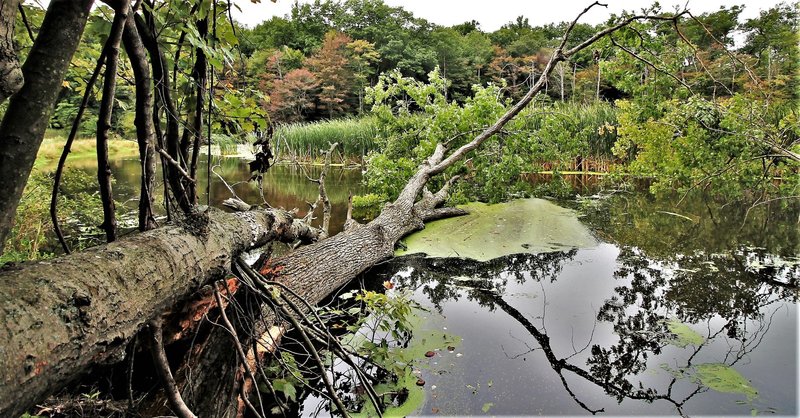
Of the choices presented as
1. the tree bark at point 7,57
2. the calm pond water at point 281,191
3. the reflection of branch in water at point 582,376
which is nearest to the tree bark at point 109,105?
the tree bark at point 7,57

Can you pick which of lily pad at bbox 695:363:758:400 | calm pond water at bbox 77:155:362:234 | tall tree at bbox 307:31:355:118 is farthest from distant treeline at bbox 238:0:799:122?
lily pad at bbox 695:363:758:400

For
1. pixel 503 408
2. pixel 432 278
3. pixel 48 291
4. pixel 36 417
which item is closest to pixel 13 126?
pixel 48 291

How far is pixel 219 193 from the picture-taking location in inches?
295

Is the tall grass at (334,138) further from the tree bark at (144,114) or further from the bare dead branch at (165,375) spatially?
the bare dead branch at (165,375)

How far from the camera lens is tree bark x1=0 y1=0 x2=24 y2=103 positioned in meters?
0.70

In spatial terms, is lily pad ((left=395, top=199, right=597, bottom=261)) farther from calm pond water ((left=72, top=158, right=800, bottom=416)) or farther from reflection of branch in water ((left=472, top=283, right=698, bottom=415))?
reflection of branch in water ((left=472, top=283, right=698, bottom=415))

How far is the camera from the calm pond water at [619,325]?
1.99 meters

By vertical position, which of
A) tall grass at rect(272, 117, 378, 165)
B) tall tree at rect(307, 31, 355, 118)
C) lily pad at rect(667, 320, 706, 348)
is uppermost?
tall tree at rect(307, 31, 355, 118)

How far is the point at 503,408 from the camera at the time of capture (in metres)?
1.91

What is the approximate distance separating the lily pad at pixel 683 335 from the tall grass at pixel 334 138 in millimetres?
9724

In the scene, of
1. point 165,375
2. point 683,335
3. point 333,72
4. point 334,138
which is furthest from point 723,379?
point 333,72

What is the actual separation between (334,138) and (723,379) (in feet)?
39.3

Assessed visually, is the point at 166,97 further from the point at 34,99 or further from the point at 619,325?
the point at 619,325

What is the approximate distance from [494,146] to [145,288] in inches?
212
